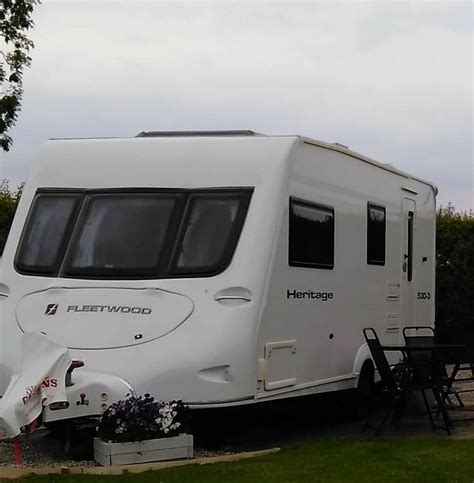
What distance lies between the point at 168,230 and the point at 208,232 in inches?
13.5

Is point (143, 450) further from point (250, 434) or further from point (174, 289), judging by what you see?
point (250, 434)

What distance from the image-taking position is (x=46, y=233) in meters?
8.56

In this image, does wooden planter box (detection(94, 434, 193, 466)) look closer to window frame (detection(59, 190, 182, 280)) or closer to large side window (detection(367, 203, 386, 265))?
window frame (detection(59, 190, 182, 280))

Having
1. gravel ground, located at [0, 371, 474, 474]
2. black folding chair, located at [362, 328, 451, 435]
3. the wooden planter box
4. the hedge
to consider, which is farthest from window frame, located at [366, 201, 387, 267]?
the hedge

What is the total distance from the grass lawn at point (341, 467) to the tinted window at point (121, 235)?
6.04 feet

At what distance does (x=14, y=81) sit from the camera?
661 inches

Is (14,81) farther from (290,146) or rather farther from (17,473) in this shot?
(17,473)

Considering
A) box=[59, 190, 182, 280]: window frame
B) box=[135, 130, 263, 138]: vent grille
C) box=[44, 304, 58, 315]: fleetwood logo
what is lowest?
box=[44, 304, 58, 315]: fleetwood logo

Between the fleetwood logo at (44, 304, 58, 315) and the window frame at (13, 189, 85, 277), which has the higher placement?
the window frame at (13, 189, 85, 277)

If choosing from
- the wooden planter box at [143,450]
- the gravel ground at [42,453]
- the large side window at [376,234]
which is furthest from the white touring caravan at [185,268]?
the large side window at [376,234]

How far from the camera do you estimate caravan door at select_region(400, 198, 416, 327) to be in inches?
448

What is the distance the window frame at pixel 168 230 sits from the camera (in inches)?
315

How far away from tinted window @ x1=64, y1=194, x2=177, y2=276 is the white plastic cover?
1034 mm

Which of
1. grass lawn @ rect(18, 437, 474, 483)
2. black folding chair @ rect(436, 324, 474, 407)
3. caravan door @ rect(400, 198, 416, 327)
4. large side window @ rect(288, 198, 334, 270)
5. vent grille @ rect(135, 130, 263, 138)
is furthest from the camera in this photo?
caravan door @ rect(400, 198, 416, 327)
